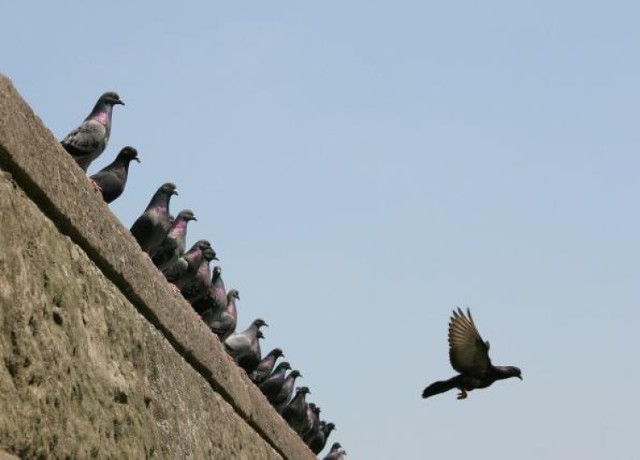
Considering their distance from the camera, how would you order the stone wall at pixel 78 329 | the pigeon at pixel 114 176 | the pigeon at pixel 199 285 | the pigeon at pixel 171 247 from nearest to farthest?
1. the stone wall at pixel 78 329
2. the pigeon at pixel 114 176
3. the pigeon at pixel 171 247
4. the pigeon at pixel 199 285

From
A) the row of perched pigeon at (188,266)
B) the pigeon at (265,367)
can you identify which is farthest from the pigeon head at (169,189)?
the pigeon at (265,367)

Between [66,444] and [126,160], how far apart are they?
281cm

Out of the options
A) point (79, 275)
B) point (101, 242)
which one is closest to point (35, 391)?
point (79, 275)

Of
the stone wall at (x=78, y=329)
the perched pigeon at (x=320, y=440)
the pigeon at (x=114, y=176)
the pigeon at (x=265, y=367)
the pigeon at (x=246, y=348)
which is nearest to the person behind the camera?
the stone wall at (x=78, y=329)

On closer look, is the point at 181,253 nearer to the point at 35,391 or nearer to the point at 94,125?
the point at 94,125

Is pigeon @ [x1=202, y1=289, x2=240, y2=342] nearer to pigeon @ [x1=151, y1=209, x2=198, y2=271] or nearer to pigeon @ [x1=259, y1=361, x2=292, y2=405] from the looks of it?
pigeon @ [x1=151, y1=209, x2=198, y2=271]

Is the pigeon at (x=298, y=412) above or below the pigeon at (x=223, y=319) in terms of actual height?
above

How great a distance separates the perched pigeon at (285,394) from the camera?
40.1ft

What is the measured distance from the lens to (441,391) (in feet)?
39.8

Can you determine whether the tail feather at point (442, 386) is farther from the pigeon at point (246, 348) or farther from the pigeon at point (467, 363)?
the pigeon at point (246, 348)

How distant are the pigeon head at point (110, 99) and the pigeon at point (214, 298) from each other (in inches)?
69.0

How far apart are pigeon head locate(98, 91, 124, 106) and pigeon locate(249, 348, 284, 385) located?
4.09 meters

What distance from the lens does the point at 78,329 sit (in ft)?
17.5

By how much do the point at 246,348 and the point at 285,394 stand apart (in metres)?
1.67
